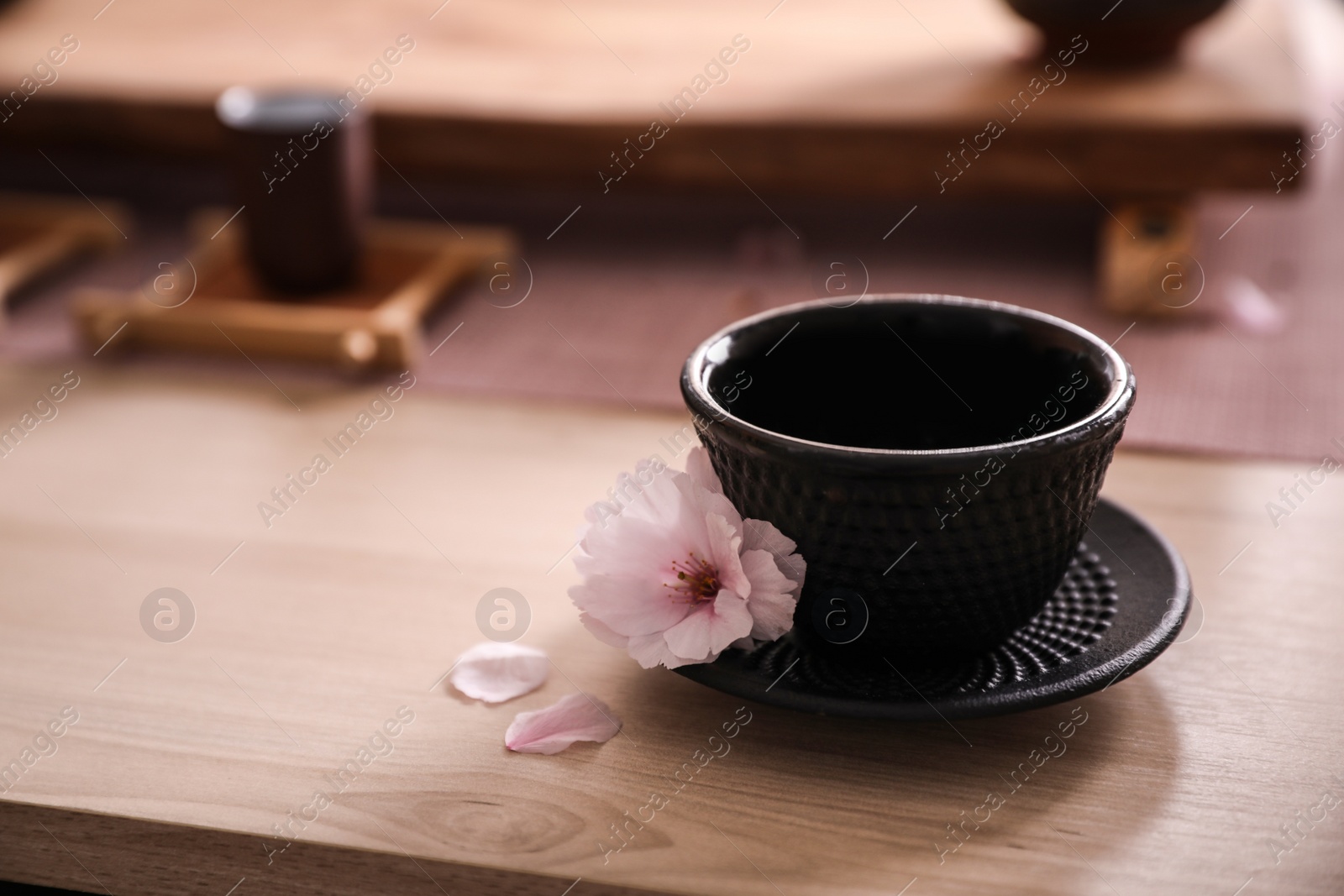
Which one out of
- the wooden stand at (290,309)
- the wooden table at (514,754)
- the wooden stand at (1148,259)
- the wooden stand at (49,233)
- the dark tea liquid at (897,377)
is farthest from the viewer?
the wooden stand at (49,233)

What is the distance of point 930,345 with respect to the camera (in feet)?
1.80

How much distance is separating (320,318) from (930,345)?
71 cm

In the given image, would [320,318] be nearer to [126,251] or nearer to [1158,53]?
[126,251]

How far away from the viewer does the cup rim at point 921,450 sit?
0.43 metres

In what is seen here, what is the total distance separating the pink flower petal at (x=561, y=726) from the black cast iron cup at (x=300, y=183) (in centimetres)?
76

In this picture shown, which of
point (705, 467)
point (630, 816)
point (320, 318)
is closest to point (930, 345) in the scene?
point (705, 467)

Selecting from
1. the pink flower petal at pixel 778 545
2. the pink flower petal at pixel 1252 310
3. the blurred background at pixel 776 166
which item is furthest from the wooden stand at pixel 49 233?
the pink flower petal at pixel 1252 310

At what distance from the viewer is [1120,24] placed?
4.07 feet

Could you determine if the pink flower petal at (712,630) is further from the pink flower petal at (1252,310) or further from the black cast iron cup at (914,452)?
the pink flower petal at (1252,310)

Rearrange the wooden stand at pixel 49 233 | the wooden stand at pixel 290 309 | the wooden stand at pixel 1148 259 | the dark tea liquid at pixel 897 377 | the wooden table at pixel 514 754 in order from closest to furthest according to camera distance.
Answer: the wooden table at pixel 514 754 → the dark tea liquid at pixel 897 377 → the wooden stand at pixel 290 309 → the wooden stand at pixel 1148 259 → the wooden stand at pixel 49 233

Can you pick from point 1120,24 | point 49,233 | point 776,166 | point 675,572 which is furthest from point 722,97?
point 675,572

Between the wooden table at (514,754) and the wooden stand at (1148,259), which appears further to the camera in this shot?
the wooden stand at (1148,259)

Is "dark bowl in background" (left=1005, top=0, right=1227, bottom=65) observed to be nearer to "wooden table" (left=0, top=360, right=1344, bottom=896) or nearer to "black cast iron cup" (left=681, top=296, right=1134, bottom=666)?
"wooden table" (left=0, top=360, right=1344, bottom=896)

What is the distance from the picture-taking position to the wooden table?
421mm
